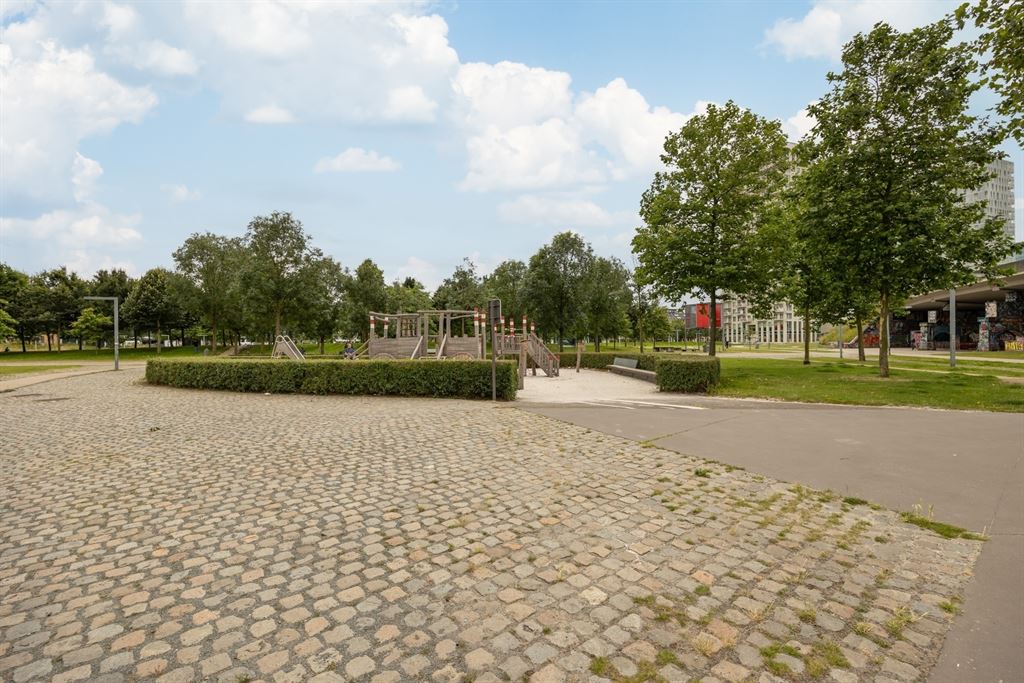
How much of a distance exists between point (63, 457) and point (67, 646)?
251 inches

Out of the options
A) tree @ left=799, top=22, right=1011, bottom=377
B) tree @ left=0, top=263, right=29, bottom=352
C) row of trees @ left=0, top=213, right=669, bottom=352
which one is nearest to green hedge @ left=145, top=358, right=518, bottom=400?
tree @ left=799, top=22, right=1011, bottom=377

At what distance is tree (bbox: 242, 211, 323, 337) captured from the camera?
34719 mm

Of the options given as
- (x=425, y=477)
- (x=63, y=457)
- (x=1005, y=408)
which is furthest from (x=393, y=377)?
(x=1005, y=408)

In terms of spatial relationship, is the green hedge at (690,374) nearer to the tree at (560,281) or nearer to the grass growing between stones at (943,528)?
the grass growing between stones at (943,528)

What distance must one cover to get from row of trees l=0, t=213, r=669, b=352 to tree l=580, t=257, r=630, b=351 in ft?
0.33

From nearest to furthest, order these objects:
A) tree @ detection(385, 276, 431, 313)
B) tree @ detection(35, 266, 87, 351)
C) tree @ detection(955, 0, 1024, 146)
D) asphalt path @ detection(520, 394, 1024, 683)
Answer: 1. asphalt path @ detection(520, 394, 1024, 683)
2. tree @ detection(955, 0, 1024, 146)
3. tree @ detection(385, 276, 431, 313)
4. tree @ detection(35, 266, 87, 351)

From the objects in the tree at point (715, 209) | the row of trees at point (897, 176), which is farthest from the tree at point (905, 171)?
the tree at point (715, 209)

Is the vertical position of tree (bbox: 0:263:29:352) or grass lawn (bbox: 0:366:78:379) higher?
tree (bbox: 0:263:29:352)

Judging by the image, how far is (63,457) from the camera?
7.67 metres

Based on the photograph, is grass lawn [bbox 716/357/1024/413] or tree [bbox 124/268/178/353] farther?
tree [bbox 124/268/178/353]

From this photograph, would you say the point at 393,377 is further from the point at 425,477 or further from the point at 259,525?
the point at 259,525

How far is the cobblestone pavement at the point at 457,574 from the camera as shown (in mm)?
2768

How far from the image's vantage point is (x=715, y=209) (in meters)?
23.6

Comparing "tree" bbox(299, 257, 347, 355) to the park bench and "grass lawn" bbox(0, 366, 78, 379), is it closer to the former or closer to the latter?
"grass lawn" bbox(0, 366, 78, 379)
